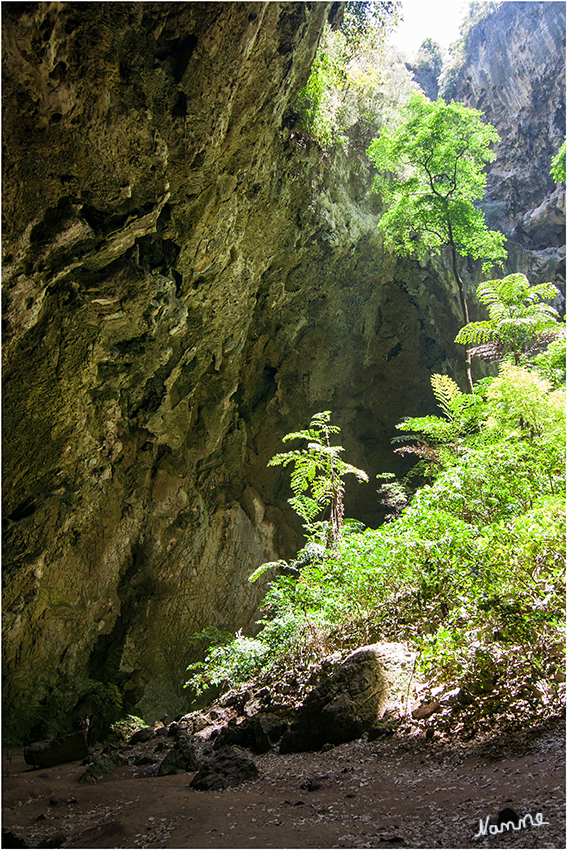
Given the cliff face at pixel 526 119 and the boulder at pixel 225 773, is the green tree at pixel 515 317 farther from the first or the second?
the cliff face at pixel 526 119

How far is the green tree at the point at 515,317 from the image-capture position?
7.72 m

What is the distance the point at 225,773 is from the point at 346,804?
139 cm

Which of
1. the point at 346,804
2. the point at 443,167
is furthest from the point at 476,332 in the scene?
the point at 346,804

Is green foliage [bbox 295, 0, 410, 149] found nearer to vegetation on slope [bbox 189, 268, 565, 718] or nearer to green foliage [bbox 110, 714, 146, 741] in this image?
vegetation on slope [bbox 189, 268, 565, 718]

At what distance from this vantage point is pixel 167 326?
25.2 feet

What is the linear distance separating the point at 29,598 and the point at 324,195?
394 inches

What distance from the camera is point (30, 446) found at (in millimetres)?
6383

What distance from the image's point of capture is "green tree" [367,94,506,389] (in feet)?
33.5

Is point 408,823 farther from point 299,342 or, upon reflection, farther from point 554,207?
point 554,207

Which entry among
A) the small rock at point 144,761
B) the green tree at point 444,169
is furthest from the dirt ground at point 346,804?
the green tree at point 444,169

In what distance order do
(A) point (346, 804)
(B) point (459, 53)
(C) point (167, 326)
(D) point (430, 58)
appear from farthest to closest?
(D) point (430, 58)
(B) point (459, 53)
(C) point (167, 326)
(A) point (346, 804)

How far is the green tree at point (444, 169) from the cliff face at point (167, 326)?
5.30ft
